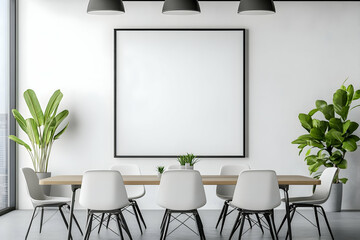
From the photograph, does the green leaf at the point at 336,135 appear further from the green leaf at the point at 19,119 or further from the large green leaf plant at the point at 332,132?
the green leaf at the point at 19,119

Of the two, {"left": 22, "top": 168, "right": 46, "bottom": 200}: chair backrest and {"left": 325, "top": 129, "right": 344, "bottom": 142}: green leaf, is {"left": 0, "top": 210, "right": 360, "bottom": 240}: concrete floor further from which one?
{"left": 325, "top": 129, "right": 344, "bottom": 142}: green leaf

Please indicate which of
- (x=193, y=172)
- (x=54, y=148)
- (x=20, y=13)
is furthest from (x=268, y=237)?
(x=20, y=13)

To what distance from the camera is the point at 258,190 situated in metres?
5.04

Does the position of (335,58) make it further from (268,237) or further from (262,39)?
(268,237)

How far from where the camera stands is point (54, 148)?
8008mm

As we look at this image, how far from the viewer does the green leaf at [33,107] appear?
7.54m

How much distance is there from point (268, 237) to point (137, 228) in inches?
63.0

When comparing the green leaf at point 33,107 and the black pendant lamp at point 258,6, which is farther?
the green leaf at point 33,107

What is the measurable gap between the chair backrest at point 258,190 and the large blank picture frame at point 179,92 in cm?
290

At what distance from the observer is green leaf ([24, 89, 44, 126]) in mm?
7543

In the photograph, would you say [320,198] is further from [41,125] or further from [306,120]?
[41,125]

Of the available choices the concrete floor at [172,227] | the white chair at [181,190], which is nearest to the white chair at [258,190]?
the white chair at [181,190]

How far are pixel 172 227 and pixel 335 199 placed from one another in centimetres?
268

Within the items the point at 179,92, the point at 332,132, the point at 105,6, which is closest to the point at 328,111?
the point at 332,132
